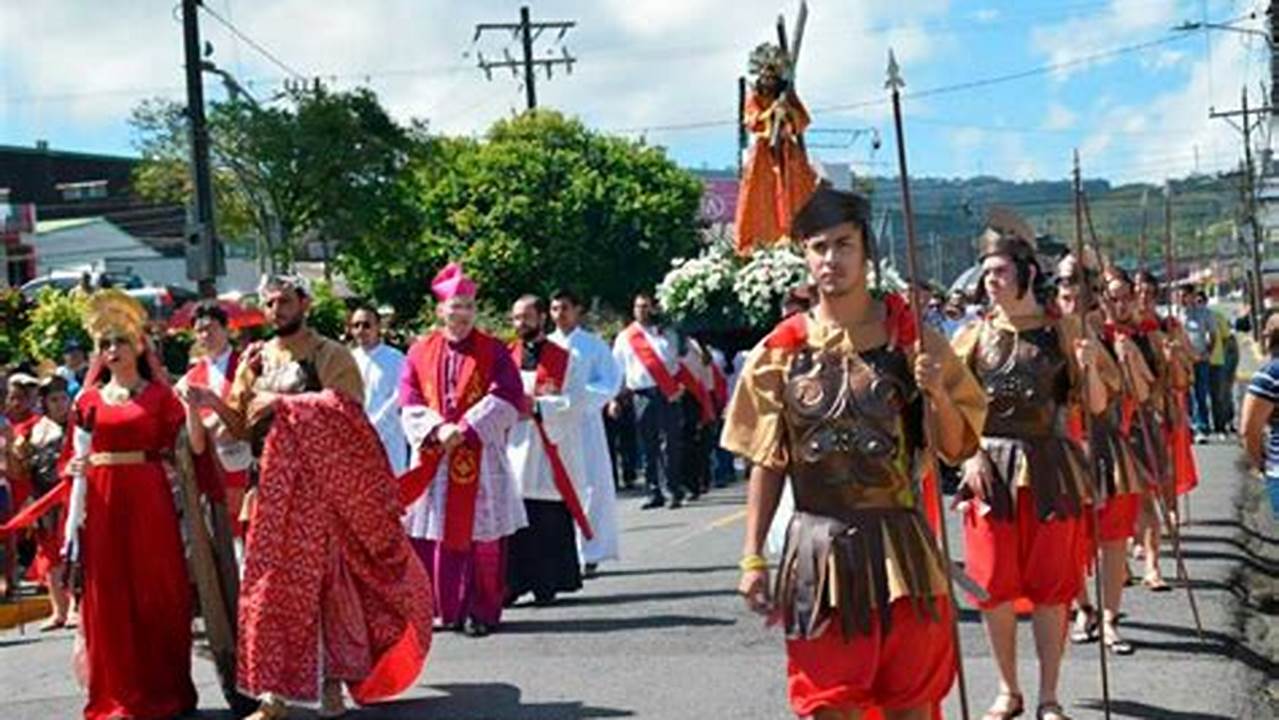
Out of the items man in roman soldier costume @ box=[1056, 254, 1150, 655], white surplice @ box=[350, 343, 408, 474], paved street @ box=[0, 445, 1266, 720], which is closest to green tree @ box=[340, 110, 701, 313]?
white surplice @ box=[350, 343, 408, 474]

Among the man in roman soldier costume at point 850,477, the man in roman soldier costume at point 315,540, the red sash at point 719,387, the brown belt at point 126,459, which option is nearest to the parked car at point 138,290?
the red sash at point 719,387

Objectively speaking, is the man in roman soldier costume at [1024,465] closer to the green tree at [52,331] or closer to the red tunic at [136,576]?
the red tunic at [136,576]

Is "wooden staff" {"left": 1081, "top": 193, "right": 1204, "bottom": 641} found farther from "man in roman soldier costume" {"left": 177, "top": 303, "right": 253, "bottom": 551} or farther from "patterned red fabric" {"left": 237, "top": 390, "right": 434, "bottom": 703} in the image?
"man in roman soldier costume" {"left": 177, "top": 303, "right": 253, "bottom": 551}

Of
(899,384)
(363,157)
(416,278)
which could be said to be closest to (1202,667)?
(899,384)

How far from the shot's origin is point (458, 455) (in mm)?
10711

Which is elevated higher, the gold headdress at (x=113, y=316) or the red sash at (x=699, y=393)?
the gold headdress at (x=113, y=316)

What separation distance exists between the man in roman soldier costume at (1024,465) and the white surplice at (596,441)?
486 cm

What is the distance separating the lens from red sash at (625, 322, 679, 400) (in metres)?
18.8

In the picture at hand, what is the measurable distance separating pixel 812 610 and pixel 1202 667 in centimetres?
365

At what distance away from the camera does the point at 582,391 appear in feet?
40.4

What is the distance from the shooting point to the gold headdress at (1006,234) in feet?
25.2

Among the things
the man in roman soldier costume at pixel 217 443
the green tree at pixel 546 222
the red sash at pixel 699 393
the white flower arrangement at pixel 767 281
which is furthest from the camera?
the green tree at pixel 546 222

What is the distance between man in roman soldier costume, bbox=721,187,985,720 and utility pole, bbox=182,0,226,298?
63.7 ft

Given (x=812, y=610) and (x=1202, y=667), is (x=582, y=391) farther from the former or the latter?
(x=812, y=610)
